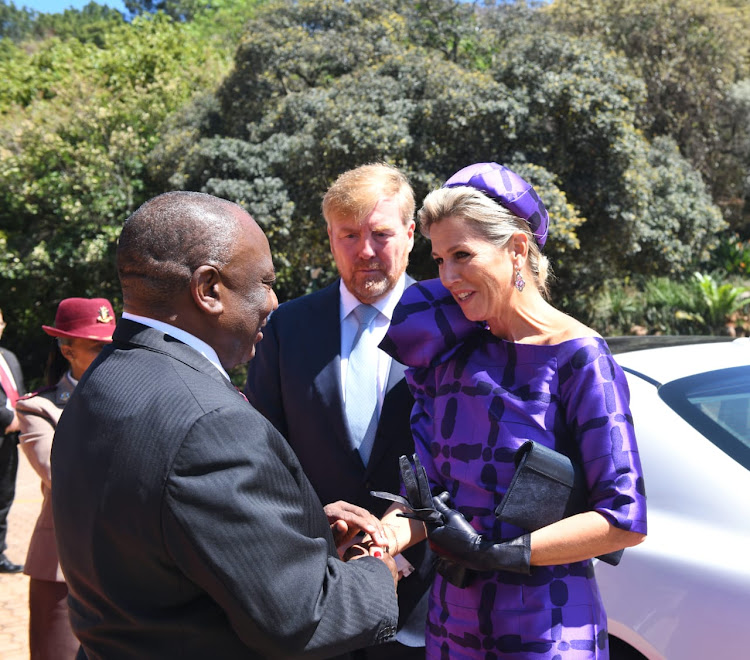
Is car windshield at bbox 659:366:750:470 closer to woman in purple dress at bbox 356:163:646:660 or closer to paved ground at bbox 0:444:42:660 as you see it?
woman in purple dress at bbox 356:163:646:660

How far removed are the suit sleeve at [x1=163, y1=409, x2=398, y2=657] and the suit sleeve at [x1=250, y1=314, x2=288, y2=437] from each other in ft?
4.03

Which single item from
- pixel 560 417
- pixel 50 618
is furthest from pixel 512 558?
pixel 50 618

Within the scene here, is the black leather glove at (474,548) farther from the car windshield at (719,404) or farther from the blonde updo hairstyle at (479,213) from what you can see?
the car windshield at (719,404)

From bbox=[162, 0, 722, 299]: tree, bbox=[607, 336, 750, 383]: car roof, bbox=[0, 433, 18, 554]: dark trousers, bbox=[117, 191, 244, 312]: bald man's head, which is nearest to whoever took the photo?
bbox=[117, 191, 244, 312]: bald man's head

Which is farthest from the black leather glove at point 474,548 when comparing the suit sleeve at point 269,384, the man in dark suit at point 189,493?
the suit sleeve at point 269,384

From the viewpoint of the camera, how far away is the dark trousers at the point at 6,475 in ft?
19.8

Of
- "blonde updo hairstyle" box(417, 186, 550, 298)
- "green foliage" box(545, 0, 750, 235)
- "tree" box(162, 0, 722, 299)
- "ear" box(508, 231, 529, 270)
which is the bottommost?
"ear" box(508, 231, 529, 270)

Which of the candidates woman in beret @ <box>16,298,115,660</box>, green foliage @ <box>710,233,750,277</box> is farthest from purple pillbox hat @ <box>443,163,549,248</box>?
green foliage @ <box>710,233,750,277</box>

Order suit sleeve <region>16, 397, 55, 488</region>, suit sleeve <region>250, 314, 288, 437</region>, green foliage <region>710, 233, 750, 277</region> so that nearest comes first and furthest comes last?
suit sleeve <region>250, 314, 288, 437</region>
suit sleeve <region>16, 397, 55, 488</region>
green foliage <region>710, 233, 750, 277</region>

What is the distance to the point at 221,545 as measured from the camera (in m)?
1.29

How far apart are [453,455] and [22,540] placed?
5841mm

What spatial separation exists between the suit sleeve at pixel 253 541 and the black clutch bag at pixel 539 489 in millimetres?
531

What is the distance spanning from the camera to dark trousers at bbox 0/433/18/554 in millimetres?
6031

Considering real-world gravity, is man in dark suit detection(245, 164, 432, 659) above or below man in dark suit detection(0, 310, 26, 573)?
above
